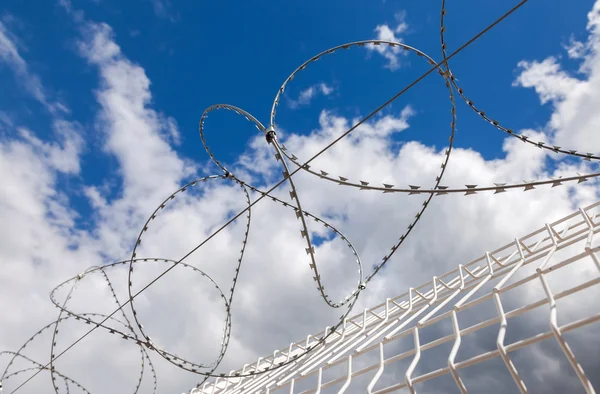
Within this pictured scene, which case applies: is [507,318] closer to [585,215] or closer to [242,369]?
[585,215]

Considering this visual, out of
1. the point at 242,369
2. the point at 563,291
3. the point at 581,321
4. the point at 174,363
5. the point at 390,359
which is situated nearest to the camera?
the point at 581,321

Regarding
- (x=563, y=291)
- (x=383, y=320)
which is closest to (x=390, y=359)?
(x=563, y=291)

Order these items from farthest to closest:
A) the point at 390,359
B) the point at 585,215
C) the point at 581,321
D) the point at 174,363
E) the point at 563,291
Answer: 1. the point at 585,215
2. the point at 174,363
3. the point at 390,359
4. the point at 563,291
5. the point at 581,321

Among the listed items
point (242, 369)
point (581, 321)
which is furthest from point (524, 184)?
point (242, 369)

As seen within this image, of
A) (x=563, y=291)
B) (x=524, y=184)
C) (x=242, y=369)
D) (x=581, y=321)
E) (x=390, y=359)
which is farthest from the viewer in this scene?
(x=242, y=369)

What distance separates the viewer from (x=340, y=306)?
9867 mm

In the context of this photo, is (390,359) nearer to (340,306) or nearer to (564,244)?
(340,306)

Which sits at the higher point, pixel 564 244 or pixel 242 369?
pixel 242 369

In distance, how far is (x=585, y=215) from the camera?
12.2 metres

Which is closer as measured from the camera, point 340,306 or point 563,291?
point 563,291

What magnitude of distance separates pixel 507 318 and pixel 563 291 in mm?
919

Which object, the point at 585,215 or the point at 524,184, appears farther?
the point at 585,215

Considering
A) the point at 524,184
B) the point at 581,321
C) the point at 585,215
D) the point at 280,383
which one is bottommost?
the point at 581,321

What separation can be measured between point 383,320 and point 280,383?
3718 millimetres
